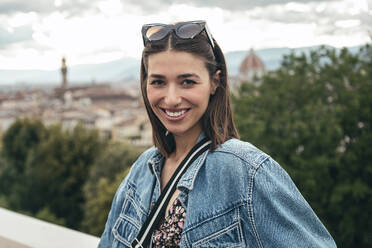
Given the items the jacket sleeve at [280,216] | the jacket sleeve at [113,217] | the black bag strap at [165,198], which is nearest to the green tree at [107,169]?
the jacket sleeve at [113,217]

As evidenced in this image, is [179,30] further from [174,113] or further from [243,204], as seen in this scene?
[243,204]

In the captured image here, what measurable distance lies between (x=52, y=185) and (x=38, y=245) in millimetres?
24680

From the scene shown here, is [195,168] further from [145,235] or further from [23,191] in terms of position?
[23,191]

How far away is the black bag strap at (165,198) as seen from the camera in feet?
4.45

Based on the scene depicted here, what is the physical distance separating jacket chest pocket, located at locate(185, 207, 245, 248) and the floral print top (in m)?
0.05

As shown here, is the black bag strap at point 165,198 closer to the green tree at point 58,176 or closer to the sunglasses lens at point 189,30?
the sunglasses lens at point 189,30

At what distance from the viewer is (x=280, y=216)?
1.16 meters

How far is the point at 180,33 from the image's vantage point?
4.39 ft

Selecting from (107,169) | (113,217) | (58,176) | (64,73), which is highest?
(113,217)

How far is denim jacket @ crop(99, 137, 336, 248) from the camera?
46.0 inches

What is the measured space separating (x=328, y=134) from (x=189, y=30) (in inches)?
471

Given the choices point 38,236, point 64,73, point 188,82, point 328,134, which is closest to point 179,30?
point 188,82

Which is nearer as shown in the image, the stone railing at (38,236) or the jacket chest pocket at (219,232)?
the jacket chest pocket at (219,232)

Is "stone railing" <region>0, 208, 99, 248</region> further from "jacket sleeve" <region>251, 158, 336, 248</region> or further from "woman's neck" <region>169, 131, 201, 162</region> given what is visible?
"jacket sleeve" <region>251, 158, 336, 248</region>
